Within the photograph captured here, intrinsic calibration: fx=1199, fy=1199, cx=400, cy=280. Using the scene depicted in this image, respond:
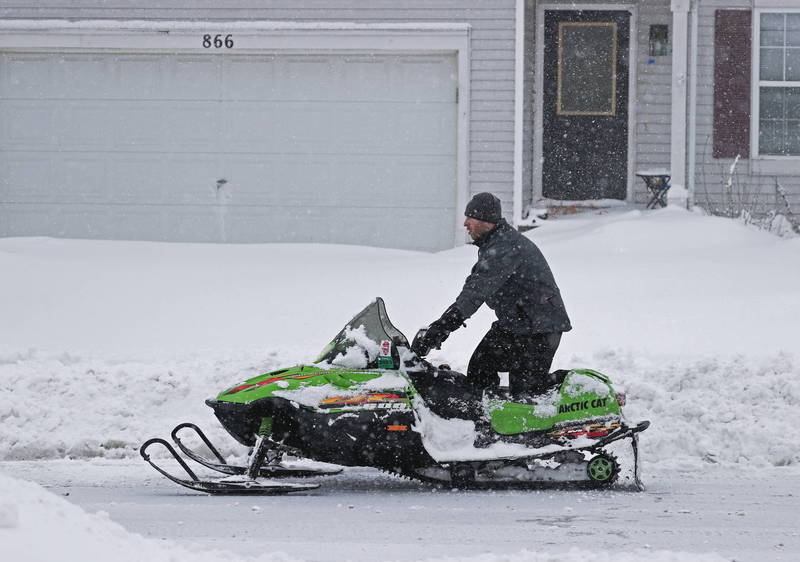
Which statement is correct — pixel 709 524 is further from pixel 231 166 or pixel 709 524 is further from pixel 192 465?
pixel 231 166

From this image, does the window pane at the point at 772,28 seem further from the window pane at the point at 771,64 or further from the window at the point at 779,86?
the window pane at the point at 771,64

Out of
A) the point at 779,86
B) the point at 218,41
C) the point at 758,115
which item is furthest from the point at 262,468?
the point at 779,86

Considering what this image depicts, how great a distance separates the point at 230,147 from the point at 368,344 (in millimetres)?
9611

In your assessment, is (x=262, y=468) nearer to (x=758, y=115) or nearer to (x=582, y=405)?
(x=582, y=405)

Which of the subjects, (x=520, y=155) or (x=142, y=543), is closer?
(x=142, y=543)

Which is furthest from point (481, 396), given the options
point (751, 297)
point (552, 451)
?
point (751, 297)

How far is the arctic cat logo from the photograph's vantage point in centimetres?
738

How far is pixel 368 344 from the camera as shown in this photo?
740cm

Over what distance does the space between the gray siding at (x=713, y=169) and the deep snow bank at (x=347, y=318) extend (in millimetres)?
1432

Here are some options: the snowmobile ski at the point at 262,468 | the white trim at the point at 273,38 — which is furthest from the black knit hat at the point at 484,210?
the white trim at the point at 273,38

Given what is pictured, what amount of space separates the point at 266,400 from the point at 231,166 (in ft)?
32.3

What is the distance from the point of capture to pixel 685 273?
13.4 metres

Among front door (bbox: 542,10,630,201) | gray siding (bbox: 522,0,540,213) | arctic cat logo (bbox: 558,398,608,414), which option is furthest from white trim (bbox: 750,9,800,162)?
arctic cat logo (bbox: 558,398,608,414)

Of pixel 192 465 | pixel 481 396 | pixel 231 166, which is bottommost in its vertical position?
pixel 192 465
